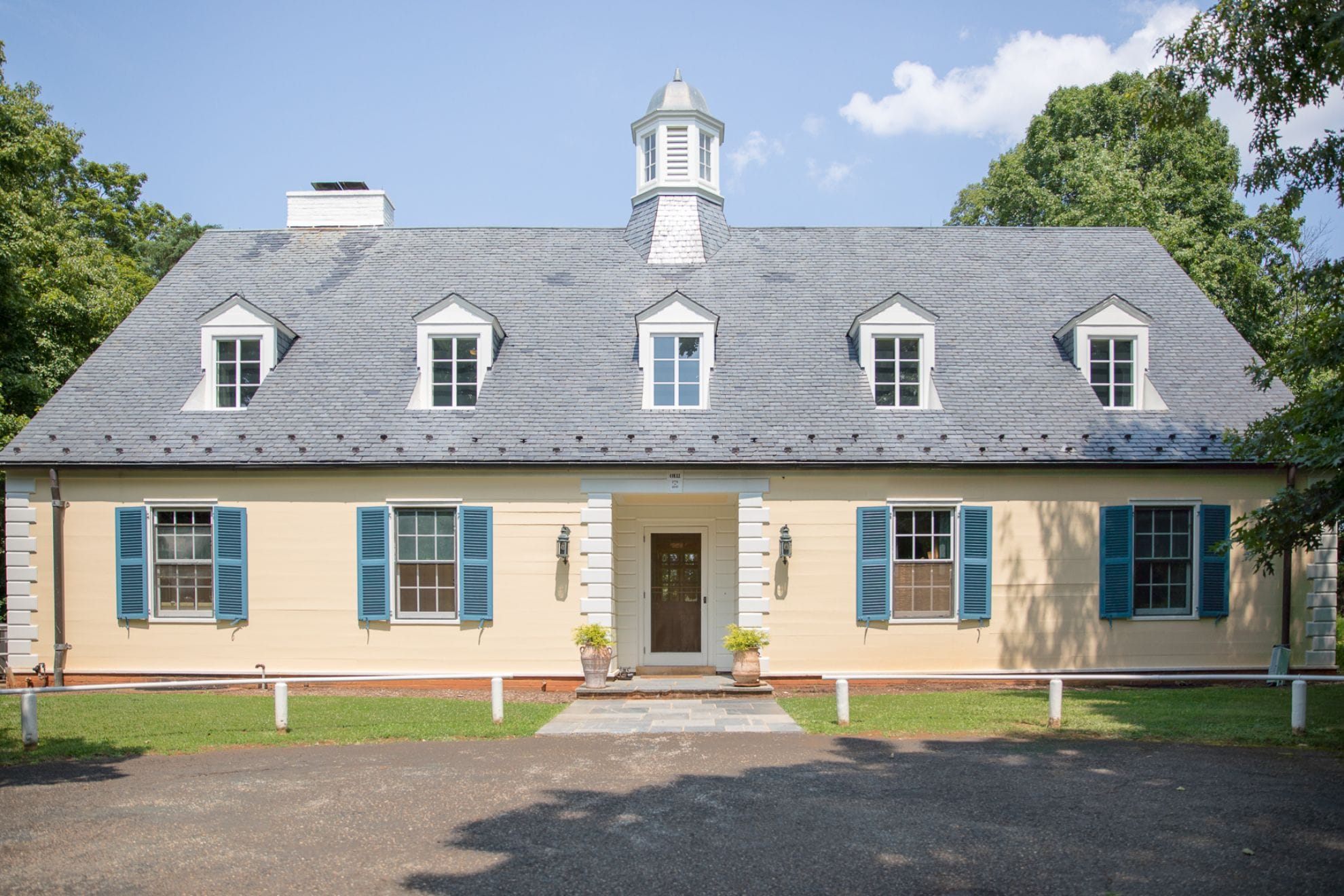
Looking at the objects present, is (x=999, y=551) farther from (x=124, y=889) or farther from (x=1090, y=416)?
(x=124, y=889)

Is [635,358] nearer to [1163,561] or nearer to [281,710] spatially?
[281,710]

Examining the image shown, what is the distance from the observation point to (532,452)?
14.9m

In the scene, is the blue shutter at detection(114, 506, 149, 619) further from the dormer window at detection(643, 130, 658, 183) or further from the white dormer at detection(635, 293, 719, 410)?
the dormer window at detection(643, 130, 658, 183)

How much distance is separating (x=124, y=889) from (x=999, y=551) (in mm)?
12283

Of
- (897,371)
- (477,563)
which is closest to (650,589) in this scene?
(477,563)

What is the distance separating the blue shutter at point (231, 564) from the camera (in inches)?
590

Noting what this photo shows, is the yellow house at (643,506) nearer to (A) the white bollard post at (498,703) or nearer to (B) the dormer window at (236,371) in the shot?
(B) the dormer window at (236,371)

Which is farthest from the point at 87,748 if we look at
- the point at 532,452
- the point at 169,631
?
the point at 532,452

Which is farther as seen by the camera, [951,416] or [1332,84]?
[951,416]

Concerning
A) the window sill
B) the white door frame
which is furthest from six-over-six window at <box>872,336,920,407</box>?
the white door frame

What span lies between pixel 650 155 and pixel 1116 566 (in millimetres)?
11472

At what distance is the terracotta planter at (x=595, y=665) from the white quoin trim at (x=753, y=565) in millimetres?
2130

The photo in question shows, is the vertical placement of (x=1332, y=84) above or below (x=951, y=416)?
above

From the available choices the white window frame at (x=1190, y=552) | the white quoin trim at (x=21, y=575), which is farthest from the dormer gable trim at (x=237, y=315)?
the white window frame at (x=1190, y=552)
